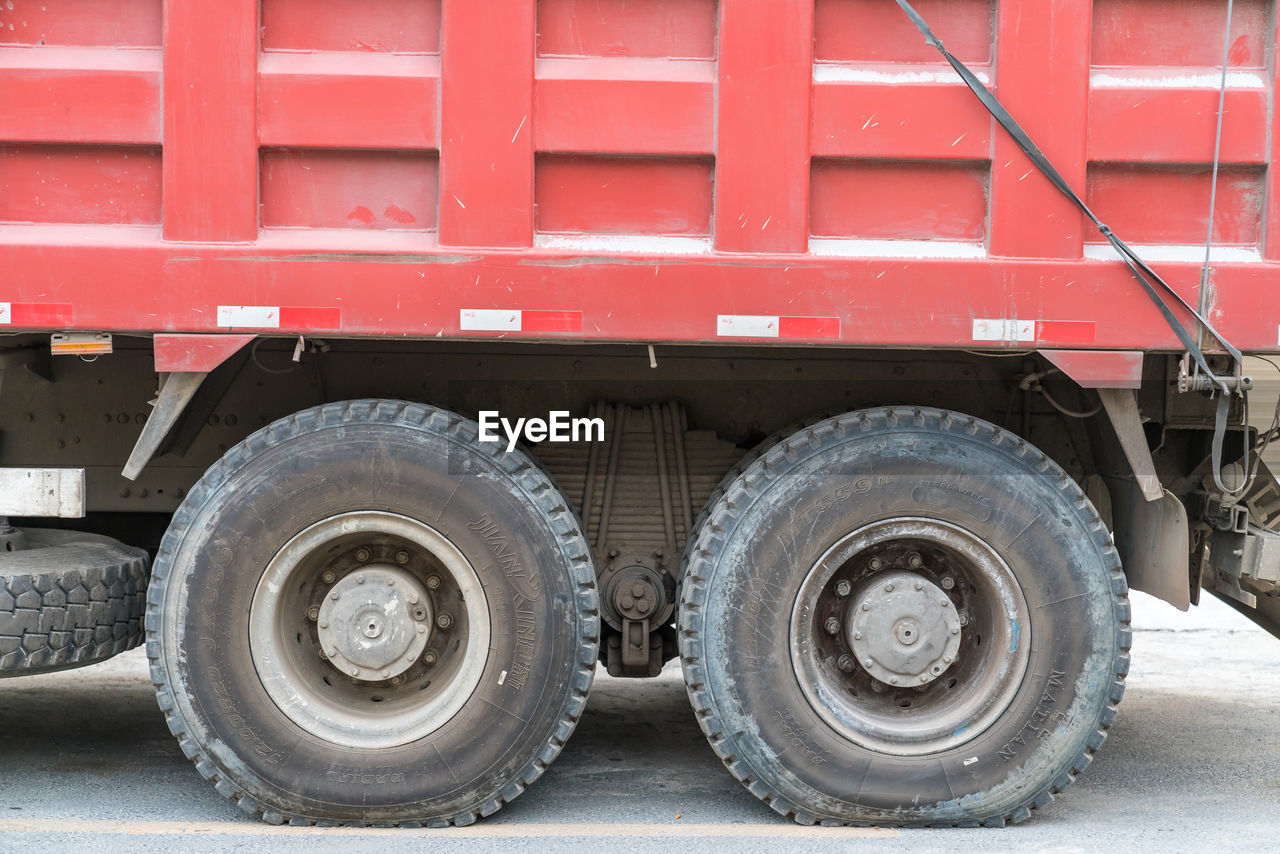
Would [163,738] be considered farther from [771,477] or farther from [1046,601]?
[1046,601]

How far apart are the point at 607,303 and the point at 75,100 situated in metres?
1.69

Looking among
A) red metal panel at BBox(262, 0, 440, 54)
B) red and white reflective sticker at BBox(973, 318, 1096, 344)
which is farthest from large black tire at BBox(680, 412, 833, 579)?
red metal panel at BBox(262, 0, 440, 54)

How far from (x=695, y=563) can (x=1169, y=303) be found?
1.66 m

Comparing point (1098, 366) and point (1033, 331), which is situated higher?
point (1033, 331)

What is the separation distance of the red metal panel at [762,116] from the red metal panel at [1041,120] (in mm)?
601

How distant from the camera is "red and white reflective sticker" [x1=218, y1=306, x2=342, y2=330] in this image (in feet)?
12.0

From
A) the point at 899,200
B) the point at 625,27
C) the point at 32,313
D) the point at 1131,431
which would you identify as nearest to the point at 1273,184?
the point at 1131,431

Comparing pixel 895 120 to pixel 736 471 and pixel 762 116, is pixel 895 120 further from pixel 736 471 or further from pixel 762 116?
pixel 736 471

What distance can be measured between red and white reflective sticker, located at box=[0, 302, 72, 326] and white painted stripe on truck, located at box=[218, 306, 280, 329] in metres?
0.46

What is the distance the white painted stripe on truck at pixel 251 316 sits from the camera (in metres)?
3.66

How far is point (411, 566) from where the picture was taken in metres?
4.02

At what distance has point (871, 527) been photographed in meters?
3.85

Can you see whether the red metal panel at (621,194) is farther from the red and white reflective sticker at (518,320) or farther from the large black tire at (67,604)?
the large black tire at (67,604)

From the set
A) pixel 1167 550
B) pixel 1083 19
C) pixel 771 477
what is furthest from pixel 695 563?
pixel 1083 19
